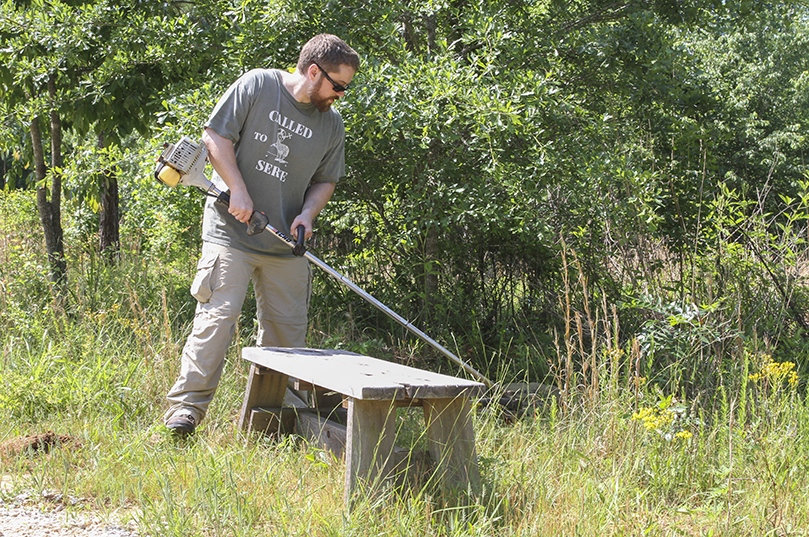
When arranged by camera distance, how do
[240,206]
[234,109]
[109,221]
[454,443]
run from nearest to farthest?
1. [454,443]
2. [240,206]
3. [234,109]
4. [109,221]

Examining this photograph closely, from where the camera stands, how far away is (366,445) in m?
2.48

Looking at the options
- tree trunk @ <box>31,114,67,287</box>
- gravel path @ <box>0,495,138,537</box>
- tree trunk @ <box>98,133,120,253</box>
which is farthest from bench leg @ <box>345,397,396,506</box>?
tree trunk @ <box>98,133,120,253</box>

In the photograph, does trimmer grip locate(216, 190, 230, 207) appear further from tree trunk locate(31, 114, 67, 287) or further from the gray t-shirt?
tree trunk locate(31, 114, 67, 287)

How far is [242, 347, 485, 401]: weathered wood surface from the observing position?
2400 mm

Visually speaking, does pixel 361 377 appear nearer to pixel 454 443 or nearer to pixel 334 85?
pixel 454 443

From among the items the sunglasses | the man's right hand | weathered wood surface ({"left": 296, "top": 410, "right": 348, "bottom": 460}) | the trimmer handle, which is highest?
the sunglasses

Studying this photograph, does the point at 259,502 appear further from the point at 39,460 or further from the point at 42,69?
the point at 42,69

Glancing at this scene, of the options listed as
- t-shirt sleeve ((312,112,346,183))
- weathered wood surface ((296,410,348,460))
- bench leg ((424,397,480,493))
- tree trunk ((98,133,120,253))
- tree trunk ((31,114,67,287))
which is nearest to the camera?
bench leg ((424,397,480,493))

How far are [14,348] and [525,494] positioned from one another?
140 inches

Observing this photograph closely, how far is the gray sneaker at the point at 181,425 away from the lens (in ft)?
10.1

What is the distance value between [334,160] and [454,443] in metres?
1.78

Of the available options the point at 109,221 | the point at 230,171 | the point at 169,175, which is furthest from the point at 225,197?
the point at 109,221

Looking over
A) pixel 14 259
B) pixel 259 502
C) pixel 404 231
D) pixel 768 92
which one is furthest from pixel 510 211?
pixel 768 92

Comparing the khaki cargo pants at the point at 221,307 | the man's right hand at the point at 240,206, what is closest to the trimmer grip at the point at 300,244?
the khaki cargo pants at the point at 221,307
